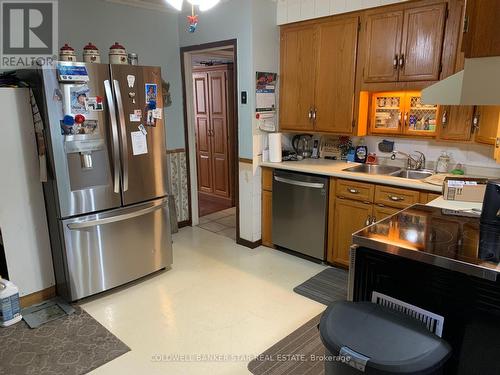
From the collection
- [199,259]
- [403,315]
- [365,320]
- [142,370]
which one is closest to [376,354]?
[365,320]

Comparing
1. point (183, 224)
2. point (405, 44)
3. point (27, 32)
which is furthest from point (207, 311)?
point (27, 32)

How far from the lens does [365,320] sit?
1.42 m

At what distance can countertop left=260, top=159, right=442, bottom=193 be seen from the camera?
109 inches

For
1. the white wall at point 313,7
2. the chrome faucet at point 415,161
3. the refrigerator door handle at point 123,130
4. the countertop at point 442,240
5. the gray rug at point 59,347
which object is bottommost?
the gray rug at point 59,347

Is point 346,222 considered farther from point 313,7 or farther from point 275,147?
point 313,7

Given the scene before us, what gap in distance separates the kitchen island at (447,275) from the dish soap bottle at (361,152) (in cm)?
176

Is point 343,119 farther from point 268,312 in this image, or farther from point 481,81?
point 481,81

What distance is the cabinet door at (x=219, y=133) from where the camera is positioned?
5051 millimetres

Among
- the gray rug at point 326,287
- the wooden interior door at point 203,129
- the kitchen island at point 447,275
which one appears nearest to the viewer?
the kitchen island at point 447,275

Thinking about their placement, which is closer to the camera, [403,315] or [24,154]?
[403,315]

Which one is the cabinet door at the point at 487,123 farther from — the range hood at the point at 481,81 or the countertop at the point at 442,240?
the range hood at the point at 481,81

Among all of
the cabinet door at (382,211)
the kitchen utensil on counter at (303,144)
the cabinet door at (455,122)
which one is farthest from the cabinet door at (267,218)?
the cabinet door at (455,122)

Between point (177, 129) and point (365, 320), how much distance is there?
3340 mm

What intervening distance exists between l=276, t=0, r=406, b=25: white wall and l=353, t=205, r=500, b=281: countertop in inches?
76.2
